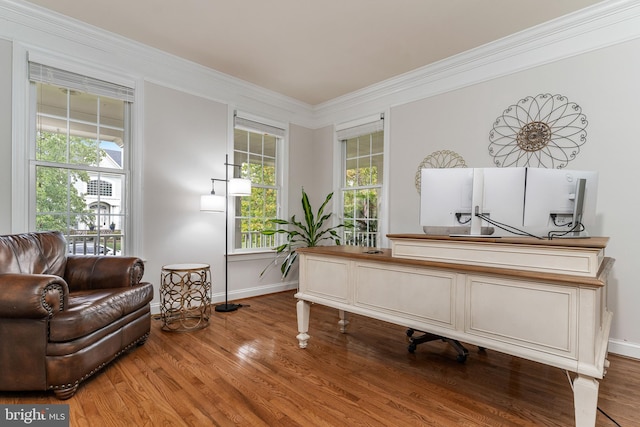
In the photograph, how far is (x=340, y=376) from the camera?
7.06 ft

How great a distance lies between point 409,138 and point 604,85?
1793 mm

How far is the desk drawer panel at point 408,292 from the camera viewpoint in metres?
1.85

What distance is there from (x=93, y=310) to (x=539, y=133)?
3.83 meters

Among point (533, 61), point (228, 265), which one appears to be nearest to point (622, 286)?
point (533, 61)

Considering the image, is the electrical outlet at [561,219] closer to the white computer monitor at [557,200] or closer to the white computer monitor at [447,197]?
the white computer monitor at [557,200]

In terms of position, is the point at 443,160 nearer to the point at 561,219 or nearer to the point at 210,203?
the point at 561,219

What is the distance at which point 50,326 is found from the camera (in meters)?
1.83

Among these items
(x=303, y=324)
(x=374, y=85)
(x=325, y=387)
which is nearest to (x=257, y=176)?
(x=374, y=85)

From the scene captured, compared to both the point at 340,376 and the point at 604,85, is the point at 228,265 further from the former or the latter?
the point at 604,85

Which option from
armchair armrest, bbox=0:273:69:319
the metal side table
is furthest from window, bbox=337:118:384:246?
armchair armrest, bbox=0:273:69:319

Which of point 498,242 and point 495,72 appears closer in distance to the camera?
point 498,242

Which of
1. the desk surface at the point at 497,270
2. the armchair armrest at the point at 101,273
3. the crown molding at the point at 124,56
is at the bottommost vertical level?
the armchair armrest at the point at 101,273

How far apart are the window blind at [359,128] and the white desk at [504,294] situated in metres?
2.47

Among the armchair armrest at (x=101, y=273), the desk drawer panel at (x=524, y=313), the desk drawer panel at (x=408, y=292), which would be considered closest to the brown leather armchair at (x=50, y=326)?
the armchair armrest at (x=101, y=273)
